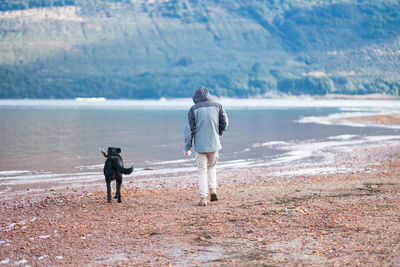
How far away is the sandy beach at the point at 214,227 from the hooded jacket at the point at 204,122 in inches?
52.3

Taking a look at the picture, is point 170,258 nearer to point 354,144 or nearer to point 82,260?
point 82,260

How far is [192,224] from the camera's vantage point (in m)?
9.04

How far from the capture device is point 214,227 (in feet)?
28.6

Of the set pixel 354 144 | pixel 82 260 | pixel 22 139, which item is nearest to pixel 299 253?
pixel 82 260

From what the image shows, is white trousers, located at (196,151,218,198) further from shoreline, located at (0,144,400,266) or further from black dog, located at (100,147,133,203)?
black dog, located at (100,147,133,203)

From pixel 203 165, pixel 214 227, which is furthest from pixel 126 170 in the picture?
pixel 214 227

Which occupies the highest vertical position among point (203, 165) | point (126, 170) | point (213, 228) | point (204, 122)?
point (204, 122)

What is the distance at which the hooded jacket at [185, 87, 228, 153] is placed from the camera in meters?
10.4

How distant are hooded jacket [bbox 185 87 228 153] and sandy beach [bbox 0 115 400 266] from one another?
1329 millimetres

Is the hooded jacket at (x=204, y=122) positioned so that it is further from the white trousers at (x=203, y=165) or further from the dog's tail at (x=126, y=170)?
the dog's tail at (x=126, y=170)

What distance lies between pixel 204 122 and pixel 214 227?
253 cm

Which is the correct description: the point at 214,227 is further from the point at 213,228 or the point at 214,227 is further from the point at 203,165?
the point at 203,165

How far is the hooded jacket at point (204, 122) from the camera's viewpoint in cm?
1043

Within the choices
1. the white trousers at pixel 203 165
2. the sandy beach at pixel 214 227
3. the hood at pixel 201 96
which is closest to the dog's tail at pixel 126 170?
the sandy beach at pixel 214 227
